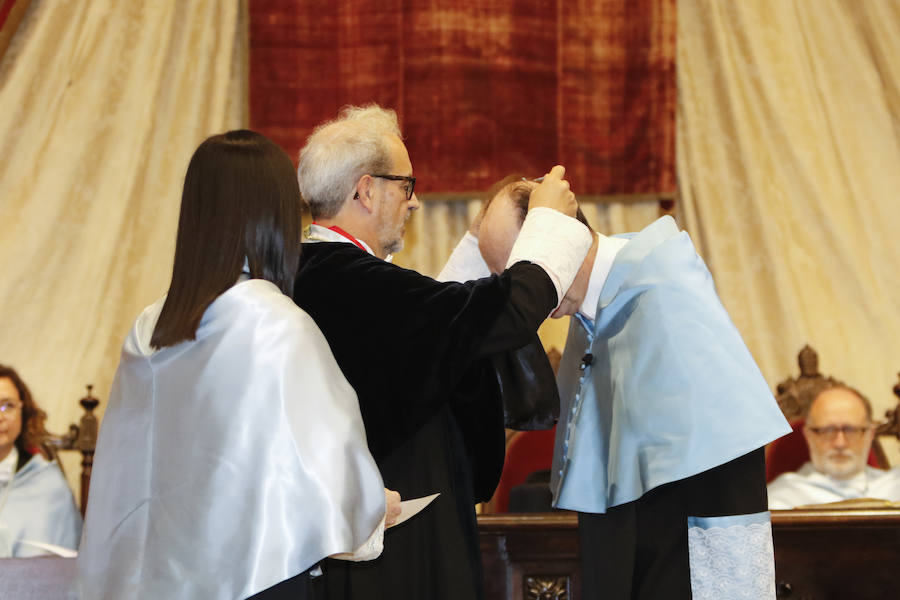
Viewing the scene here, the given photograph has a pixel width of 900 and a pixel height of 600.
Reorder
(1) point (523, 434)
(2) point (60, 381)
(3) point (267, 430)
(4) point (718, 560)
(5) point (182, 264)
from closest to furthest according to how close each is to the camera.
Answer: (3) point (267, 430), (5) point (182, 264), (4) point (718, 560), (1) point (523, 434), (2) point (60, 381)

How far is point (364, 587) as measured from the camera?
2049mm

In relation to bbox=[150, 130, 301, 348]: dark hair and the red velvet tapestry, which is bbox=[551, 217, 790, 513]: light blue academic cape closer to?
bbox=[150, 130, 301, 348]: dark hair

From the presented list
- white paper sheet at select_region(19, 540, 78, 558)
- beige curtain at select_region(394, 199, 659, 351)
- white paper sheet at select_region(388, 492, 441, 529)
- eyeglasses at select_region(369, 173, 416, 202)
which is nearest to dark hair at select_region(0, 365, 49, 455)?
white paper sheet at select_region(19, 540, 78, 558)

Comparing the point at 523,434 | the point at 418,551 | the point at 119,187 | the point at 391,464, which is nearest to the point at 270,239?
the point at 391,464

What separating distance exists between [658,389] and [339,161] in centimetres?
81

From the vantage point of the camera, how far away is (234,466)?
1.69 meters

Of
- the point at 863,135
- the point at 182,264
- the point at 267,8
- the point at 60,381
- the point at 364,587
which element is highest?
the point at 267,8

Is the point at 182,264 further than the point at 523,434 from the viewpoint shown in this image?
No

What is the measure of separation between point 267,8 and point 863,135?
10.7 ft

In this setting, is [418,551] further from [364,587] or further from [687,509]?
[687,509]

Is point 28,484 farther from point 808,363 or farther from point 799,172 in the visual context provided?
point 799,172

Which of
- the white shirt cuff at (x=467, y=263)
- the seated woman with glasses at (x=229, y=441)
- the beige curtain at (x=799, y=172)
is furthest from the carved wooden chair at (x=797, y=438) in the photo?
the seated woman with glasses at (x=229, y=441)

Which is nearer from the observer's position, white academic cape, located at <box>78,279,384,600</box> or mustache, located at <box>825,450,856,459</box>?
white academic cape, located at <box>78,279,384,600</box>

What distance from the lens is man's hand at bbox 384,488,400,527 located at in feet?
6.12
